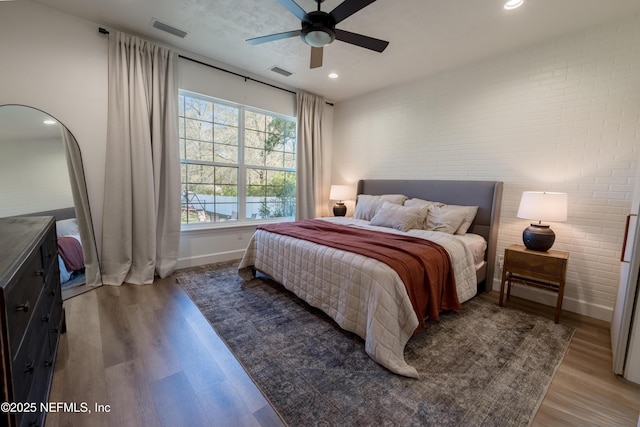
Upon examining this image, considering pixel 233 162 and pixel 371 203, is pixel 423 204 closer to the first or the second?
pixel 371 203

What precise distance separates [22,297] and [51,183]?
205 centimetres

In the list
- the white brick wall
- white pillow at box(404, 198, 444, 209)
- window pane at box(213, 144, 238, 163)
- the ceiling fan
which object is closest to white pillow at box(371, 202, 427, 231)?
white pillow at box(404, 198, 444, 209)

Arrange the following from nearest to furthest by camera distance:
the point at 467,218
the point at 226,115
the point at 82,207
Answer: the point at 82,207
the point at 467,218
the point at 226,115

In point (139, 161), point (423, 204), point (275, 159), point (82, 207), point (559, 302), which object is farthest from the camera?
point (275, 159)

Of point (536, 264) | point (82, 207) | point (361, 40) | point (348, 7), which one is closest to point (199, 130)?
point (82, 207)

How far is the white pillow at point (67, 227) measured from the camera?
8.29 feet

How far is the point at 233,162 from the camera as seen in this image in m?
3.92

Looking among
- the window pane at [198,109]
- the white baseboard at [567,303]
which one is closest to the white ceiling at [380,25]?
the window pane at [198,109]

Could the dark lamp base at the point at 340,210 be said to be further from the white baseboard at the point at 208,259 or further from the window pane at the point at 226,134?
the window pane at the point at 226,134

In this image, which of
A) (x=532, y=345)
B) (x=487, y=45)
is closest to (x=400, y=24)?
(x=487, y=45)

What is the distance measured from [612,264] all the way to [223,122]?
4665mm

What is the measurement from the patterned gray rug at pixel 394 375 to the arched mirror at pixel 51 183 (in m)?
1.25

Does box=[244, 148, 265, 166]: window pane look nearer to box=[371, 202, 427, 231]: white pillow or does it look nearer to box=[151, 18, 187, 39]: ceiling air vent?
box=[151, 18, 187, 39]: ceiling air vent

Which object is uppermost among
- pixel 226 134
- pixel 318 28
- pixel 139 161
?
pixel 318 28
